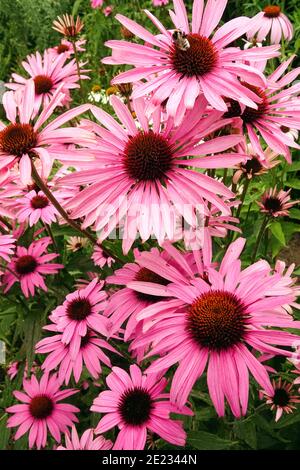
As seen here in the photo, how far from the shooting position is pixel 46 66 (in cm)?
147

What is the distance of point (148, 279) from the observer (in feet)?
2.92

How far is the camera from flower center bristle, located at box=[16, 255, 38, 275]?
47.1 inches

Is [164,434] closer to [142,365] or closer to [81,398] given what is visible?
[142,365]

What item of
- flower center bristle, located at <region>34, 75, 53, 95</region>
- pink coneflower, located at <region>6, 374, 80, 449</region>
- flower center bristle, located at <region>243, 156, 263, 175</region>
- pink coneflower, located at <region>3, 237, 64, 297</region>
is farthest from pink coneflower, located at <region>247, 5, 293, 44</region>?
pink coneflower, located at <region>6, 374, 80, 449</region>

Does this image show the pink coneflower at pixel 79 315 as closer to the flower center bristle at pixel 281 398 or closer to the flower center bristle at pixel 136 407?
the flower center bristle at pixel 136 407

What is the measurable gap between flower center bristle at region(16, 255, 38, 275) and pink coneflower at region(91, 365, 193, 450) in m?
0.36

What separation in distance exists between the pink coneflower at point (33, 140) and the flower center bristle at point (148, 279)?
10.3 inches

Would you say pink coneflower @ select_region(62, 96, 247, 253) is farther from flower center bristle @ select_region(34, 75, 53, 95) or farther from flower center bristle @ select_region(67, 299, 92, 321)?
flower center bristle @ select_region(34, 75, 53, 95)

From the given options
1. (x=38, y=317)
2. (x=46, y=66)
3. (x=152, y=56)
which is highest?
(x=46, y=66)

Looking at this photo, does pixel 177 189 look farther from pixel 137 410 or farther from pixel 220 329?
pixel 137 410

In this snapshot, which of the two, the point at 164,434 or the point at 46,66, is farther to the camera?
the point at 46,66

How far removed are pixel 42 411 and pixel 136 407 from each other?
382 millimetres
